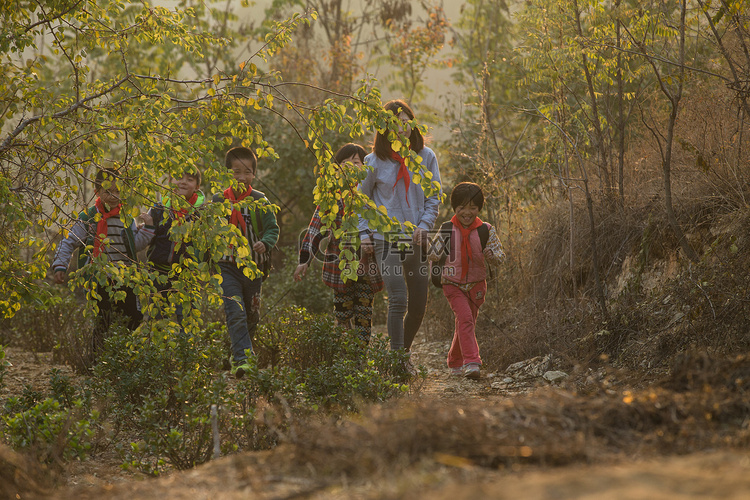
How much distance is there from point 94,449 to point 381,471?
2474 millimetres

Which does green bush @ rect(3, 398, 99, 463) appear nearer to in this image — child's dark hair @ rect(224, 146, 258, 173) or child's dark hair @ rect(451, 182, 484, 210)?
child's dark hair @ rect(224, 146, 258, 173)

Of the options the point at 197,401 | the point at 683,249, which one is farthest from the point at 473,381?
the point at 197,401

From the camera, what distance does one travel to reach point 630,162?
638cm

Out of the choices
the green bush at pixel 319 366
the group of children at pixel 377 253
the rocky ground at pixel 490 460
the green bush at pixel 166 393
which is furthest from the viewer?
the group of children at pixel 377 253

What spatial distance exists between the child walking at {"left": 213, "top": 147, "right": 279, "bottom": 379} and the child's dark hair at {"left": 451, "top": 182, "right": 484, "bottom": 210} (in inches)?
56.7

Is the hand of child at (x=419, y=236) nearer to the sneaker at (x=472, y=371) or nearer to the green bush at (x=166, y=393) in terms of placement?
the sneaker at (x=472, y=371)

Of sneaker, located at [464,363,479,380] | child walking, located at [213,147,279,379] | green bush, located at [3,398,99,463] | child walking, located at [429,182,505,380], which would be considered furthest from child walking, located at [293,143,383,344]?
green bush, located at [3,398,99,463]

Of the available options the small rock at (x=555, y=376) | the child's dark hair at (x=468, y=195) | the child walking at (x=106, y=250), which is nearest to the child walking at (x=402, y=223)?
the child's dark hair at (x=468, y=195)

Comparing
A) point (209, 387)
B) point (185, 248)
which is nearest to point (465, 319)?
point (209, 387)

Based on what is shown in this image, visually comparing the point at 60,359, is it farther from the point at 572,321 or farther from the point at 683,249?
the point at 683,249

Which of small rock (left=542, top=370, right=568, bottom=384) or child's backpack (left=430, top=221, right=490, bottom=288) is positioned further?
child's backpack (left=430, top=221, right=490, bottom=288)

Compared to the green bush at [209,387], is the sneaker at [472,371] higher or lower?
lower

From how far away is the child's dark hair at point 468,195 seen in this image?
17.8 ft

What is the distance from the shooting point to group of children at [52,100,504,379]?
513 cm
